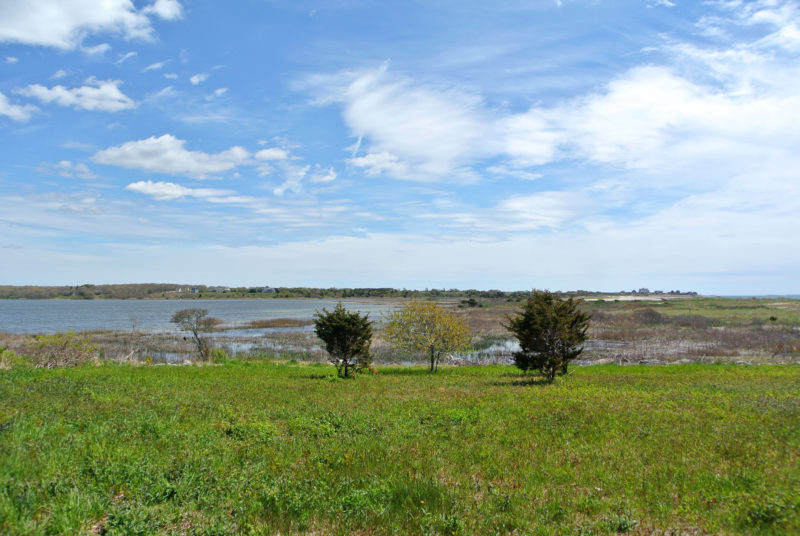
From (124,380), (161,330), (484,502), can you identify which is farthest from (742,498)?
(161,330)

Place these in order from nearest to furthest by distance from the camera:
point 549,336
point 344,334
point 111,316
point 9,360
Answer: point 549,336, point 344,334, point 9,360, point 111,316

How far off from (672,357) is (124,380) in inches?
1645

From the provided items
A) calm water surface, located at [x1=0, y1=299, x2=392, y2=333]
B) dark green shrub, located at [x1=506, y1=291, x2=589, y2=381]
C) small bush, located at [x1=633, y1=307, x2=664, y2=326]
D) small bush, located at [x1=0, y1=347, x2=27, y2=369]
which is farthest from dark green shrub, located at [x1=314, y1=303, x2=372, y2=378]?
small bush, located at [x1=633, y1=307, x2=664, y2=326]

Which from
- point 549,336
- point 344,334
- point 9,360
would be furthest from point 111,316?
point 549,336

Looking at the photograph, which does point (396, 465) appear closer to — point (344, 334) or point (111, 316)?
point (344, 334)

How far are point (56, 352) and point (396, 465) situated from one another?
93.0 ft

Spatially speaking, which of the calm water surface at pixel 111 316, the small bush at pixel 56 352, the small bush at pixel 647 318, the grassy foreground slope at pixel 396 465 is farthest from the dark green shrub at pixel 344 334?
the small bush at pixel 647 318

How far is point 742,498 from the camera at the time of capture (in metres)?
6.70

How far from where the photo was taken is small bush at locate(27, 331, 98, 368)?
2725 centimetres

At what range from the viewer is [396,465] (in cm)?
842

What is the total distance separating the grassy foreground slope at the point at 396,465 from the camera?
6121mm

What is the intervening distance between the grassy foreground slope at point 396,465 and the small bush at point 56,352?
14.3 metres

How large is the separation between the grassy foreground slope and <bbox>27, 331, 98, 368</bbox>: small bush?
46.8 feet

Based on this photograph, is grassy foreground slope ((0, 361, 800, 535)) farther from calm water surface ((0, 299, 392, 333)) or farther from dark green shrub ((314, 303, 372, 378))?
calm water surface ((0, 299, 392, 333))
